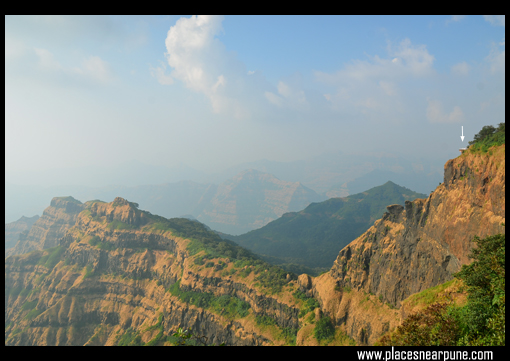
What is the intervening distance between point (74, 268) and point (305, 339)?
347ft

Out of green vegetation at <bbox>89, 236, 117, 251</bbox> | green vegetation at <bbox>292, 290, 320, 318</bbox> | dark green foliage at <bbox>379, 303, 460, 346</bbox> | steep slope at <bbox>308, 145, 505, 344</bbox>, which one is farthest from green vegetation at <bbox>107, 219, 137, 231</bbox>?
dark green foliage at <bbox>379, 303, 460, 346</bbox>

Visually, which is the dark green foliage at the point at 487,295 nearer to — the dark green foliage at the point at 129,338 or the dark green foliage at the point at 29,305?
the dark green foliage at the point at 129,338

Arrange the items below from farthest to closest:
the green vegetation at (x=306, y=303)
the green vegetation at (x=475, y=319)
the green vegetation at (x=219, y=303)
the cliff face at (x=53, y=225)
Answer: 1. the cliff face at (x=53, y=225)
2. the green vegetation at (x=219, y=303)
3. the green vegetation at (x=306, y=303)
4. the green vegetation at (x=475, y=319)

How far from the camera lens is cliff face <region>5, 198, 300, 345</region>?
62.6 m

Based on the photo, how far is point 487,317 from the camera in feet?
57.6

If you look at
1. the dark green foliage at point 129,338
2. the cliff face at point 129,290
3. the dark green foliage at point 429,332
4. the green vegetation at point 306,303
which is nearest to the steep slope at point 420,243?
the green vegetation at point 306,303

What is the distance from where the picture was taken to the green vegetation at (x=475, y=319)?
1645 cm

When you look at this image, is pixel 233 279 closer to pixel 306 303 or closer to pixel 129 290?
pixel 306 303

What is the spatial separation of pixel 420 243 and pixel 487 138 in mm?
15788

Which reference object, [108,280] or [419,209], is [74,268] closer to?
[108,280]

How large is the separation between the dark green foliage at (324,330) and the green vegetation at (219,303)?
19.6m

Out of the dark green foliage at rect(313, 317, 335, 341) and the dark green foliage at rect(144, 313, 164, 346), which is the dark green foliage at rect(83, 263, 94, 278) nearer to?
the dark green foliage at rect(144, 313, 164, 346)

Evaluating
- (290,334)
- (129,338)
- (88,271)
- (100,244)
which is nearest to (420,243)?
(290,334)
